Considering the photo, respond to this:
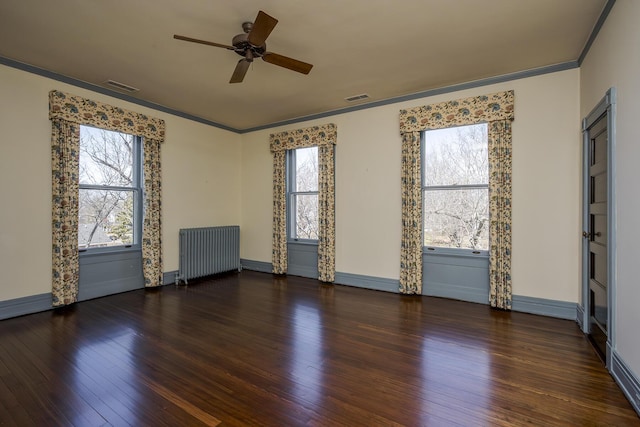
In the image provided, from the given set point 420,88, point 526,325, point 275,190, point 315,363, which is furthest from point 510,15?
point 275,190

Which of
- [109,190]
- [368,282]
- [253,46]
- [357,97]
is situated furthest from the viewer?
[368,282]

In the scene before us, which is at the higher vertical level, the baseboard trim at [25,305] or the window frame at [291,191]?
the window frame at [291,191]

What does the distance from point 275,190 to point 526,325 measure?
4.45 m

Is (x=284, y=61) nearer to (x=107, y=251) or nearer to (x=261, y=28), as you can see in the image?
(x=261, y=28)

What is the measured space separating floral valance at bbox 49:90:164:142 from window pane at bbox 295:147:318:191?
242 cm

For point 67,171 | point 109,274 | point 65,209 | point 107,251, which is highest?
point 67,171

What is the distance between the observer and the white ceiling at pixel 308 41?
2.66 m

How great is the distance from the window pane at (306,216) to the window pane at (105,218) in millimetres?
2818

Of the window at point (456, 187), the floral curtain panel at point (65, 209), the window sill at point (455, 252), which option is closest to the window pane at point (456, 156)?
the window at point (456, 187)

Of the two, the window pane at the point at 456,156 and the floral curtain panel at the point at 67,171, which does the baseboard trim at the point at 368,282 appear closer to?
the window pane at the point at 456,156

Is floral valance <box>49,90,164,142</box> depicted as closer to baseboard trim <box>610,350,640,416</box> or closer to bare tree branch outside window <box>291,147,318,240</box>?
bare tree branch outside window <box>291,147,318,240</box>

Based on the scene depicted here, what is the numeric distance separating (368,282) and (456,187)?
201cm

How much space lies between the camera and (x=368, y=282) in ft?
16.7

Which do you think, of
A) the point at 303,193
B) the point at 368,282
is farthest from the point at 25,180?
the point at 368,282
